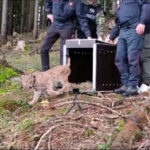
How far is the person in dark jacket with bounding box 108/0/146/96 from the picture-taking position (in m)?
6.18

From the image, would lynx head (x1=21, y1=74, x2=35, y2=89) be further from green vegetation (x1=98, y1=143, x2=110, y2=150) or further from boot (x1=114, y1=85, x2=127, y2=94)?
green vegetation (x1=98, y1=143, x2=110, y2=150)

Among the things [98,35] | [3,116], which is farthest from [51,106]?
[98,35]

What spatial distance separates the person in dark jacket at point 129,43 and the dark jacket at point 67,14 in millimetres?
1294

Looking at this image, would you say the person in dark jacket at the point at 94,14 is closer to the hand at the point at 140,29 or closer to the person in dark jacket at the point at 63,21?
the person in dark jacket at the point at 63,21

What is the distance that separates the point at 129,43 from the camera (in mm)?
6250

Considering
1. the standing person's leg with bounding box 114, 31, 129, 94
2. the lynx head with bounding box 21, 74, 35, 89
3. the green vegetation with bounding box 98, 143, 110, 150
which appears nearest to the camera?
the green vegetation with bounding box 98, 143, 110, 150

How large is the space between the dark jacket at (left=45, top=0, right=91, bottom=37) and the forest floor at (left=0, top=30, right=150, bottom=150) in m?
1.87

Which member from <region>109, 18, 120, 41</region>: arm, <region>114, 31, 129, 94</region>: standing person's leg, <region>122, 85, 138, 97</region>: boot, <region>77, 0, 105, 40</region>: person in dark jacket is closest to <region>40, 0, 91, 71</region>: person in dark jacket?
<region>77, 0, 105, 40</region>: person in dark jacket

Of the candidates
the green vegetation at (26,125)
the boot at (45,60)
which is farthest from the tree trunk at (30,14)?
the green vegetation at (26,125)

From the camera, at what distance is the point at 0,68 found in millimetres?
8469

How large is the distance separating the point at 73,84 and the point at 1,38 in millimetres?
15639

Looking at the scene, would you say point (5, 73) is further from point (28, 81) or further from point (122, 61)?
point (122, 61)

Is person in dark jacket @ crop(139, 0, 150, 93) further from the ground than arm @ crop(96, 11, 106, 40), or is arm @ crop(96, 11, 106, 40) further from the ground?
arm @ crop(96, 11, 106, 40)

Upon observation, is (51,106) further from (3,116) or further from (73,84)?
(73,84)
